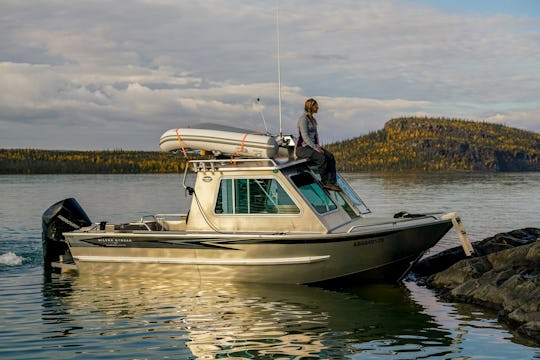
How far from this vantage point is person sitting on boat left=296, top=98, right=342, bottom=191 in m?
13.8

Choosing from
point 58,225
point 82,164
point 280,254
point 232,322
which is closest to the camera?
point 232,322

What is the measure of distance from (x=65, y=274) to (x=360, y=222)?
705 centimetres

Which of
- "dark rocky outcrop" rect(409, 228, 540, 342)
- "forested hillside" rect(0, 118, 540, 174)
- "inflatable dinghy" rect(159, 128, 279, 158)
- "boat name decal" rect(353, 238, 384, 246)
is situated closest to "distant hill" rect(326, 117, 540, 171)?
"forested hillside" rect(0, 118, 540, 174)

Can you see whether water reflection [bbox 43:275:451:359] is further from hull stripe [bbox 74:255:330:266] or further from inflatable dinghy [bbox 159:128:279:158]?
inflatable dinghy [bbox 159:128:279:158]

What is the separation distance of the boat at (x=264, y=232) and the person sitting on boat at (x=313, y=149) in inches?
7.6

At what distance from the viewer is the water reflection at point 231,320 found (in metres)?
9.97

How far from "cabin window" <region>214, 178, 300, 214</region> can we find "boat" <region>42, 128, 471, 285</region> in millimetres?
20

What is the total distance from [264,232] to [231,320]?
2251 millimetres

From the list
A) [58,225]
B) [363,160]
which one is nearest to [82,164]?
[363,160]

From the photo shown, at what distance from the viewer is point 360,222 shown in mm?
13969

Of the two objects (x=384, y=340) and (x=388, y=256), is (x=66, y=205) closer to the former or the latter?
(x=388, y=256)

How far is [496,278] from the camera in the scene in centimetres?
1274

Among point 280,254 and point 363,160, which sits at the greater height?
point 363,160

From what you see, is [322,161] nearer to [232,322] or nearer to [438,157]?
[232,322]
